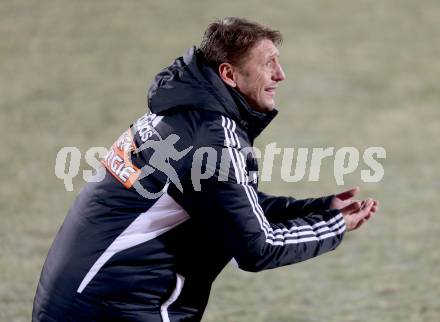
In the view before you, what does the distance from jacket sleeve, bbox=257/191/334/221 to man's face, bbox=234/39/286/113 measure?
1.67 feet

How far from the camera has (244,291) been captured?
6.39 metres

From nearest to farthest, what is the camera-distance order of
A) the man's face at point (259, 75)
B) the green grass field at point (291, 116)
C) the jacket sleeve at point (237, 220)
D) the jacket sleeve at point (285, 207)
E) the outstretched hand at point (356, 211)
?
the jacket sleeve at point (237, 220), the man's face at point (259, 75), the outstretched hand at point (356, 211), the jacket sleeve at point (285, 207), the green grass field at point (291, 116)

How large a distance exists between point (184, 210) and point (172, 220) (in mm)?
68

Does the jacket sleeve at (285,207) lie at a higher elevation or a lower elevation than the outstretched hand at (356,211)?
higher

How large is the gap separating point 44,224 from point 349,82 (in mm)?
5684

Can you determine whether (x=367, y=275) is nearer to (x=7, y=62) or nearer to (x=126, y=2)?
(x=7, y=62)

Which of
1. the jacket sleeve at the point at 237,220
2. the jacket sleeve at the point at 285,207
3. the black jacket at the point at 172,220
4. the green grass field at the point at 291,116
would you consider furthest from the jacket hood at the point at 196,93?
the green grass field at the point at 291,116

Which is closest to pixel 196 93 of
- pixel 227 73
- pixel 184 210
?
pixel 227 73

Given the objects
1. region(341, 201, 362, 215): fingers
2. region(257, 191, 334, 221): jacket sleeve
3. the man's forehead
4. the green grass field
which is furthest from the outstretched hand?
the green grass field

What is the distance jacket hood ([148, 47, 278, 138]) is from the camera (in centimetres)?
355

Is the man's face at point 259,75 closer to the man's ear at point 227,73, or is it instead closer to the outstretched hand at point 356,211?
the man's ear at point 227,73

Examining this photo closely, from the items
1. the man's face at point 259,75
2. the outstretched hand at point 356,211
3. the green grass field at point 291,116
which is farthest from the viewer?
the green grass field at point 291,116

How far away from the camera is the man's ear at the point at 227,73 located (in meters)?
3.65

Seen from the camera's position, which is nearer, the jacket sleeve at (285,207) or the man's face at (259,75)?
the man's face at (259,75)
